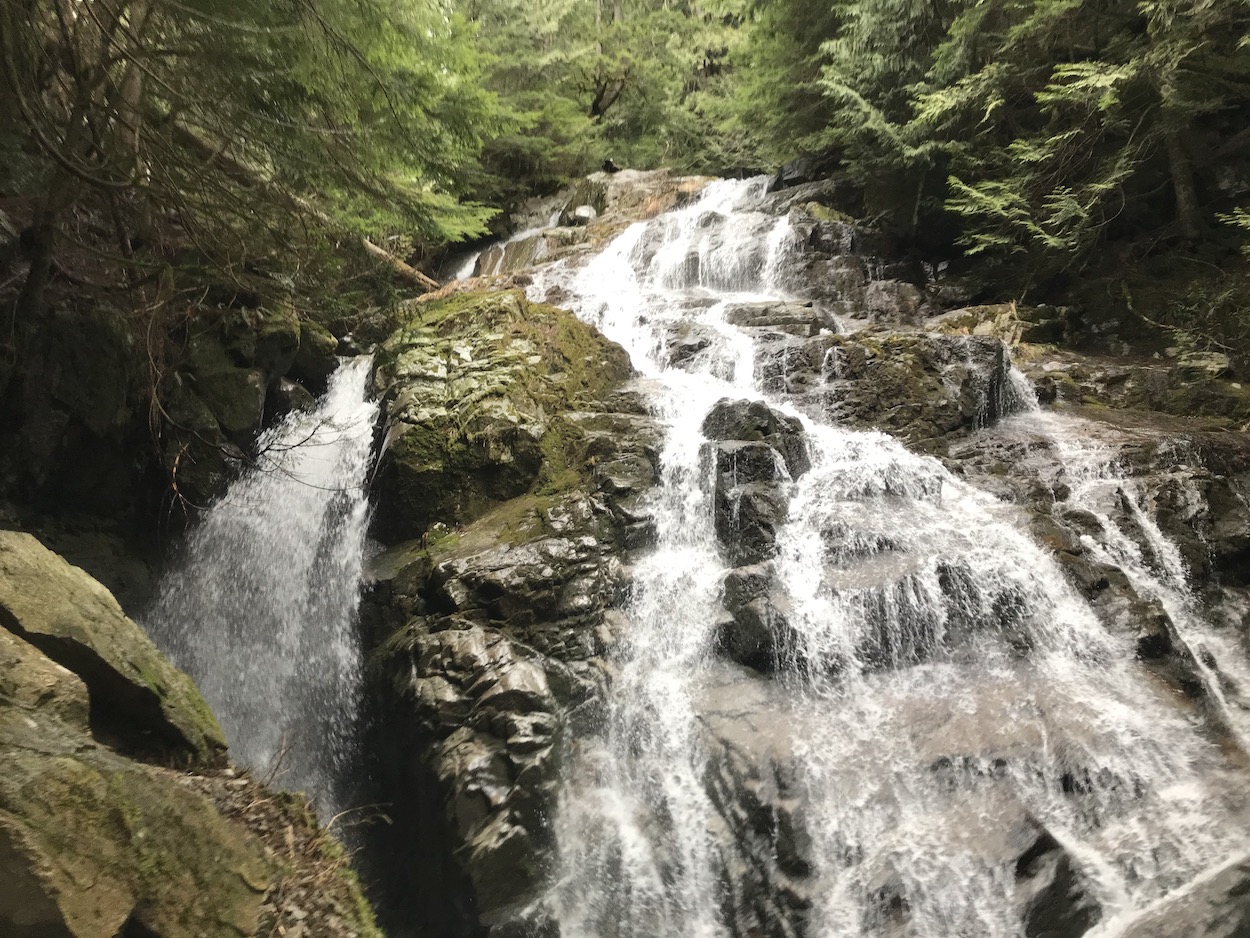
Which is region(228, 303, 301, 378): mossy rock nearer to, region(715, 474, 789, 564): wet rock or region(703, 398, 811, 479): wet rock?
region(703, 398, 811, 479): wet rock

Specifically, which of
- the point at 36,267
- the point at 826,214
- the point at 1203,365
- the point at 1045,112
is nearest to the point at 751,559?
the point at 36,267

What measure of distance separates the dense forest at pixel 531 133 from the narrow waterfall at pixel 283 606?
239 cm

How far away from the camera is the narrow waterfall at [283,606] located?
712 centimetres

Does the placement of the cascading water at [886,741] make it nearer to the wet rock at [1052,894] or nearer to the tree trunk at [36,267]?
the wet rock at [1052,894]

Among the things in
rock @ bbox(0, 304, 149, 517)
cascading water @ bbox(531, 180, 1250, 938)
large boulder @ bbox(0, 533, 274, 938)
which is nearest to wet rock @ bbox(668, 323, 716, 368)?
cascading water @ bbox(531, 180, 1250, 938)

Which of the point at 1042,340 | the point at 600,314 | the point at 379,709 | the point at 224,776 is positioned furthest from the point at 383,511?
the point at 1042,340

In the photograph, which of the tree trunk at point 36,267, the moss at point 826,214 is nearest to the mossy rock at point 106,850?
the tree trunk at point 36,267

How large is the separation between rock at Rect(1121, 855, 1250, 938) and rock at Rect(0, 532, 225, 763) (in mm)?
5587

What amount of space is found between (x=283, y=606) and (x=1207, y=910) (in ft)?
28.3

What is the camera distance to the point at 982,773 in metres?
4.96

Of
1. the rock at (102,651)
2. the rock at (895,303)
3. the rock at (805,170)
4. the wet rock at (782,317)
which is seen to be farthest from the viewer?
the rock at (805,170)

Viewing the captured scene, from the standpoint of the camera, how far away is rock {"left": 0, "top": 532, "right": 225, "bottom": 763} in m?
3.10

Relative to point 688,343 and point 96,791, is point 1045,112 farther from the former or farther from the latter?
point 96,791

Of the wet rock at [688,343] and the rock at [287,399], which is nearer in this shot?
the rock at [287,399]
